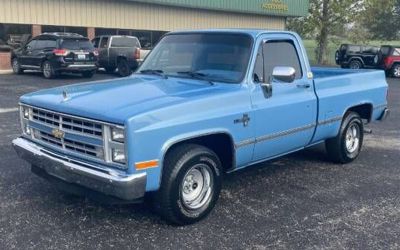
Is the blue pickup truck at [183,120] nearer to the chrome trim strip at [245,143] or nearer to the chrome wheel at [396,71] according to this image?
the chrome trim strip at [245,143]

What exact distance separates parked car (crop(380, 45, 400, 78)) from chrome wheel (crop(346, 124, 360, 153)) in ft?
62.3

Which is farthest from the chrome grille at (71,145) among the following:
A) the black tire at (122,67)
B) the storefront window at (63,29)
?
the storefront window at (63,29)

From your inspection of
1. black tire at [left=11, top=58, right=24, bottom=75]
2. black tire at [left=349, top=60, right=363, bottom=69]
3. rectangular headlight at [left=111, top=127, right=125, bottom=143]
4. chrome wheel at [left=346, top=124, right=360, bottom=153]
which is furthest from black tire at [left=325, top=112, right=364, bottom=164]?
black tire at [left=349, top=60, right=363, bottom=69]

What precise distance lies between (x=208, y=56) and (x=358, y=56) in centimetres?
2197

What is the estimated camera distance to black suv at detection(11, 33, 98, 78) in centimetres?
1736

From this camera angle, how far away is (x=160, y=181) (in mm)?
4035

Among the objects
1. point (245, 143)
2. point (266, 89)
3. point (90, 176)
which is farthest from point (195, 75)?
point (90, 176)

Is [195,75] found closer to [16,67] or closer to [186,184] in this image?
[186,184]

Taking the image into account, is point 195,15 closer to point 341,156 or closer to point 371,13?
point 371,13

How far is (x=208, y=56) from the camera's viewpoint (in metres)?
5.17

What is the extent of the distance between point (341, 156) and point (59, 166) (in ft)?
13.5

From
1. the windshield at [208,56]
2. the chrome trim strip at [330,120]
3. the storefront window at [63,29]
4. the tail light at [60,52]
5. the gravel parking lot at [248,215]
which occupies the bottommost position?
the gravel parking lot at [248,215]

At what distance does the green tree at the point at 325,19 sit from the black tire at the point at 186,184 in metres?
31.6

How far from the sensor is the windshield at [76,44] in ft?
57.2
